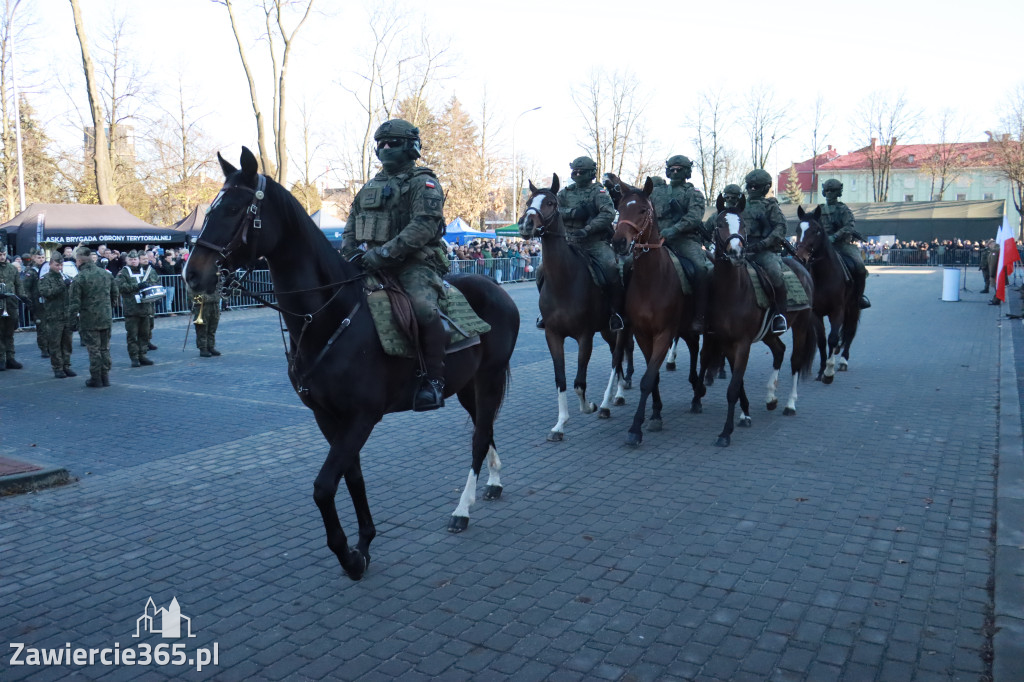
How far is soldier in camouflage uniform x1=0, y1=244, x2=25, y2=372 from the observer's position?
13555 mm

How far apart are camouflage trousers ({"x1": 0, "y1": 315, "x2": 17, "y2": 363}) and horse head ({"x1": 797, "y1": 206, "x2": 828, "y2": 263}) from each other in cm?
1268

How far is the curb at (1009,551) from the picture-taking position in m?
3.97

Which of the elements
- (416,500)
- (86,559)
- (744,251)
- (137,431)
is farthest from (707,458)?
(137,431)

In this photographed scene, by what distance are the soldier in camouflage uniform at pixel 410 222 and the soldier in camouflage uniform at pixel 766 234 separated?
5.25m

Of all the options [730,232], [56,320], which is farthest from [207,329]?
[730,232]

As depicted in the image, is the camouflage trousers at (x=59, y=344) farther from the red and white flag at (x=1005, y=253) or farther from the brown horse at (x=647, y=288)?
the red and white flag at (x=1005, y=253)

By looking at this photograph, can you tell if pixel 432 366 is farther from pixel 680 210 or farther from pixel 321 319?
pixel 680 210

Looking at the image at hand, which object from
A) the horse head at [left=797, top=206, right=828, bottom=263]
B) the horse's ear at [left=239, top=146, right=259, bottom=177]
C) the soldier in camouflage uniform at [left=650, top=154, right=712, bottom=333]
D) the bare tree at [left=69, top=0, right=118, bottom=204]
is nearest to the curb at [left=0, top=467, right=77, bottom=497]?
the horse's ear at [left=239, top=146, right=259, bottom=177]

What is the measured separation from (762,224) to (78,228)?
20484 mm

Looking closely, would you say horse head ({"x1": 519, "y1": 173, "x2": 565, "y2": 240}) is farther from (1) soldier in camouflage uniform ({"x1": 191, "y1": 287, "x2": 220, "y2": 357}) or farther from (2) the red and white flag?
(2) the red and white flag

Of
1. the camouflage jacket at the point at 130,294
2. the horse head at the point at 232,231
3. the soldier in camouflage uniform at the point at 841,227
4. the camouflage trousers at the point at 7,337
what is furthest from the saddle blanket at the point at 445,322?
the camouflage trousers at the point at 7,337

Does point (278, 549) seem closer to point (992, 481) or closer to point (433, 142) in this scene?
point (992, 481)

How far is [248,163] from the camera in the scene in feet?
14.9

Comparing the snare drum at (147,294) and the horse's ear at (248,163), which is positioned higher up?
the horse's ear at (248,163)
